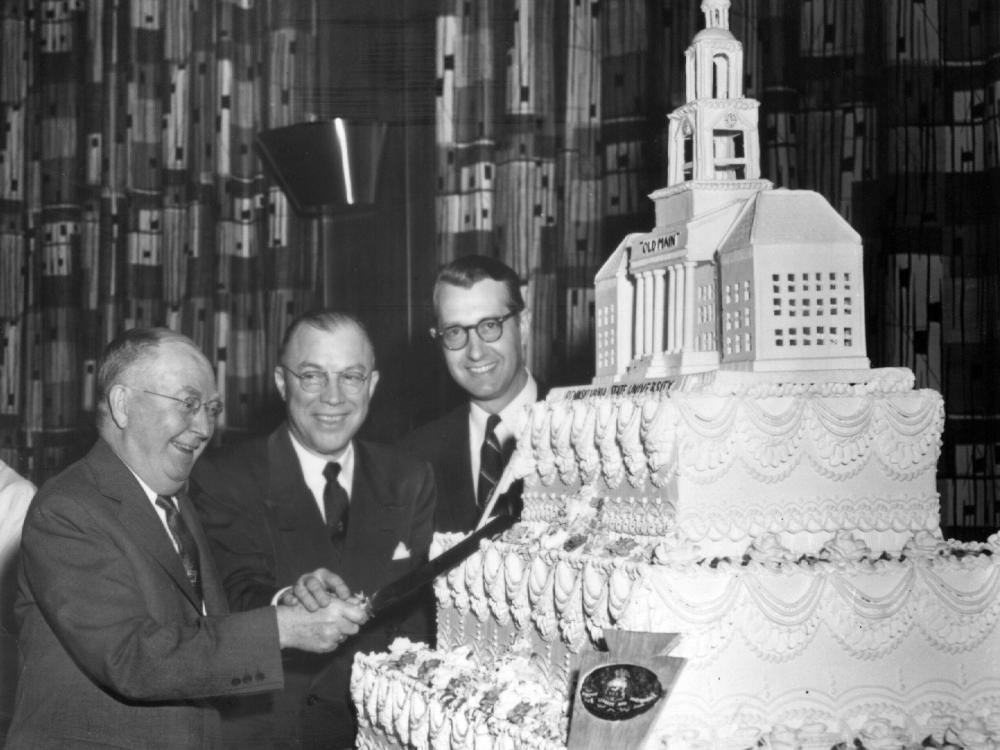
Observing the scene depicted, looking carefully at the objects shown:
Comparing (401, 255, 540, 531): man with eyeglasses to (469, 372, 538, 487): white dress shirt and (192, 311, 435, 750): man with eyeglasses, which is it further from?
(192, 311, 435, 750): man with eyeglasses

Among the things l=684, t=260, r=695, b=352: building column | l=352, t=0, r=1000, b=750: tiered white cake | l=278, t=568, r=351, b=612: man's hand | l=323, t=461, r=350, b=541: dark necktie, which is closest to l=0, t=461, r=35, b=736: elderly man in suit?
l=323, t=461, r=350, b=541: dark necktie

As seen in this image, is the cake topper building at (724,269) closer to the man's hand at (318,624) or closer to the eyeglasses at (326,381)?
the eyeglasses at (326,381)

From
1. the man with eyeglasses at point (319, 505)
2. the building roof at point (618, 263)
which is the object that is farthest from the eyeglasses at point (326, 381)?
the building roof at point (618, 263)

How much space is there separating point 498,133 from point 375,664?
11.4 ft

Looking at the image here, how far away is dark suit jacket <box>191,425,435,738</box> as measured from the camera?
4.57m

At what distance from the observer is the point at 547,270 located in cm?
690

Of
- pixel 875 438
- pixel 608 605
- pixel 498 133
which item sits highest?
pixel 498 133

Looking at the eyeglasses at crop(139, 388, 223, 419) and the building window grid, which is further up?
the building window grid

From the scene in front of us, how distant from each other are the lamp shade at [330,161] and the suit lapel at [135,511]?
3.67m

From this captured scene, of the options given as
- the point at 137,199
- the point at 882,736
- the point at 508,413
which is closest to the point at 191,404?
the point at 508,413

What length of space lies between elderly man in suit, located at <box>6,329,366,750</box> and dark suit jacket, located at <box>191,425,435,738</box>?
2.46 ft

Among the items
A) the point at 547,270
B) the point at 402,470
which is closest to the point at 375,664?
the point at 402,470

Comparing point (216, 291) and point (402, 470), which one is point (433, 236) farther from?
point (402, 470)

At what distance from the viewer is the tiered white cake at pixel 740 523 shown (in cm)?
319
